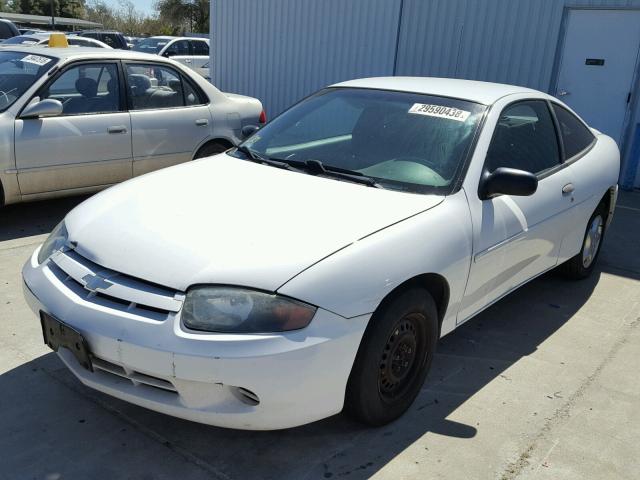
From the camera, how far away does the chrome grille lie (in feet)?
8.16

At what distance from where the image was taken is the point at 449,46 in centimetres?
967

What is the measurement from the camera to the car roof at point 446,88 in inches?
149

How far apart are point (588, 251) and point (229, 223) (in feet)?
10.8

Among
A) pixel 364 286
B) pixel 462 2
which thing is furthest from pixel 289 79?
pixel 364 286

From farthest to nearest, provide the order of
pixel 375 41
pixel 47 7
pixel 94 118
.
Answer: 1. pixel 47 7
2. pixel 375 41
3. pixel 94 118

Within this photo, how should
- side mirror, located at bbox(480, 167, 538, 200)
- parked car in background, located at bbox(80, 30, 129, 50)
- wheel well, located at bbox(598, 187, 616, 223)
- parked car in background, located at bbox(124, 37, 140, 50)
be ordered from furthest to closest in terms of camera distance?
parked car in background, located at bbox(124, 37, 140, 50) < parked car in background, located at bbox(80, 30, 129, 50) < wheel well, located at bbox(598, 187, 616, 223) < side mirror, located at bbox(480, 167, 538, 200)

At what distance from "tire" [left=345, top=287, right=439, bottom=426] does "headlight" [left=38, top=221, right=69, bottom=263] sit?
1.49 m

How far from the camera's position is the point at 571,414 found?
3254 mm

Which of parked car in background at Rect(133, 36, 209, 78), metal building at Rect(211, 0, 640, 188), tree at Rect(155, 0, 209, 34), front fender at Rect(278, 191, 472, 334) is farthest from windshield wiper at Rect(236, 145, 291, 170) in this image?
tree at Rect(155, 0, 209, 34)

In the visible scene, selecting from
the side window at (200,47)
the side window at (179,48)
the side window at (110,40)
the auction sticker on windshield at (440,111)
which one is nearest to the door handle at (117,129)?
the auction sticker on windshield at (440,111)

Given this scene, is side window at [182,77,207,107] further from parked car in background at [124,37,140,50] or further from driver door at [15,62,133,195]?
parked car in background at [124,37,140,50]

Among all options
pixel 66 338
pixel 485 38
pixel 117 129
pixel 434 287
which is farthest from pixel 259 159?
pixel 485 38

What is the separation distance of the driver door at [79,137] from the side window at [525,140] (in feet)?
11.8

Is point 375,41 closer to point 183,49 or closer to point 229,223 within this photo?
point 229,223
